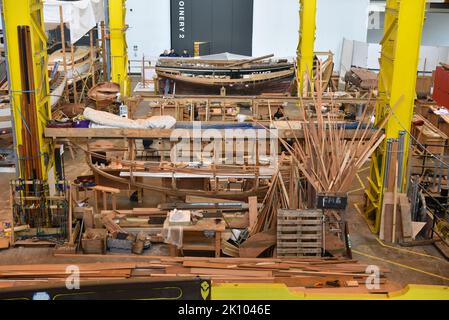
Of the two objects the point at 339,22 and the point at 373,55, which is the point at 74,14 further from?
the point at 373,55

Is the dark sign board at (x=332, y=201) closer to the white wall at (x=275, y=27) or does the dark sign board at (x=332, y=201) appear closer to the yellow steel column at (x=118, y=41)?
the yellow steel column at (x=118, y=41)

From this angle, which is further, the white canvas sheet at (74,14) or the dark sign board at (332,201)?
the white canvas sheet at (74,14)

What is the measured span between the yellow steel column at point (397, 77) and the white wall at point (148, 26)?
1773 centimetres

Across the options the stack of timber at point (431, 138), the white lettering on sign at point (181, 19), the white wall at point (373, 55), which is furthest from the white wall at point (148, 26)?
the stack of timber at point (431, 138)

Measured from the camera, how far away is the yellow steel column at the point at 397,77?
10711 mm

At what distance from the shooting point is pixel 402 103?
11.1m

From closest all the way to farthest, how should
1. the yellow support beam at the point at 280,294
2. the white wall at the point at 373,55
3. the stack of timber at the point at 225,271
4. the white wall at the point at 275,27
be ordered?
1. the yellow support beam at the point at 280,294
2. the stack of timber at the point at 225,271
3. the white wall at the point at 373,55
4. the white wall at the point at 275,27

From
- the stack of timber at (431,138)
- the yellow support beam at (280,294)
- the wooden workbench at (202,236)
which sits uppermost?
the yellow support beam at (280,294)

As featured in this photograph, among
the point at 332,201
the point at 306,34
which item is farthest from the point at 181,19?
the point at 332,201

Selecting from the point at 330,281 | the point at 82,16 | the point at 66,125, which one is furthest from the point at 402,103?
the point at 82,16

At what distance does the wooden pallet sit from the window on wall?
64.3 ft

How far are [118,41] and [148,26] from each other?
991cm

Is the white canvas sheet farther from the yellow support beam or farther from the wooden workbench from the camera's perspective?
the yellow support beam

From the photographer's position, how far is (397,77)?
434 inches
